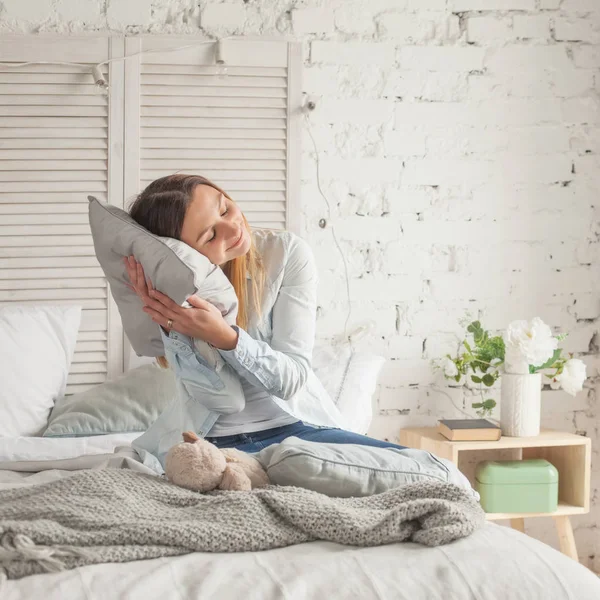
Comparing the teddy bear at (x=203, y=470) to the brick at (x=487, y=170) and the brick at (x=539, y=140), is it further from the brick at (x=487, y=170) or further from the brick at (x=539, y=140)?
the brick at (x=539, y=140)

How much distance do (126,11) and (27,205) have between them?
758 mm

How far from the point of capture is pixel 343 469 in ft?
4.44

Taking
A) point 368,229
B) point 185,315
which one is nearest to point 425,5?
point 368,229

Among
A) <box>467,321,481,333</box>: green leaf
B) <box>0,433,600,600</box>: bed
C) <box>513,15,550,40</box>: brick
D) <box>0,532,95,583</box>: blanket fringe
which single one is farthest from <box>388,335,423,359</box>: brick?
<box>0,532,95,583</box>: blanket fringe

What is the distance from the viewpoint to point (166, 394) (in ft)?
8.09

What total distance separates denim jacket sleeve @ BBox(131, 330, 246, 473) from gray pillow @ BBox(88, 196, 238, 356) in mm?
84

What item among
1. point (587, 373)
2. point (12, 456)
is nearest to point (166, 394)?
point (12, 456)

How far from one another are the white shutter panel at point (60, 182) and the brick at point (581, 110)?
5.39 ft

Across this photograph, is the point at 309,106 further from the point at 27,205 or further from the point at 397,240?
the point at 27,205

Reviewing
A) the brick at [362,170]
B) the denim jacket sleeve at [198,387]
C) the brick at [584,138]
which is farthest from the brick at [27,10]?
the brick at [584,138]

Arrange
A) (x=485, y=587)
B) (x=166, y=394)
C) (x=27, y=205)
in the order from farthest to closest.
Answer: (x=27, y=205) → (x=166, y=394) → (x=485, y=587)

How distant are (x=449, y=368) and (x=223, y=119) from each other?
1205 millimetres

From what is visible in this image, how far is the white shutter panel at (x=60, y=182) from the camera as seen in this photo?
2.79 meters

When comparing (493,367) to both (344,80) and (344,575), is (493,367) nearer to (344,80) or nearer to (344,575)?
(344,80)
